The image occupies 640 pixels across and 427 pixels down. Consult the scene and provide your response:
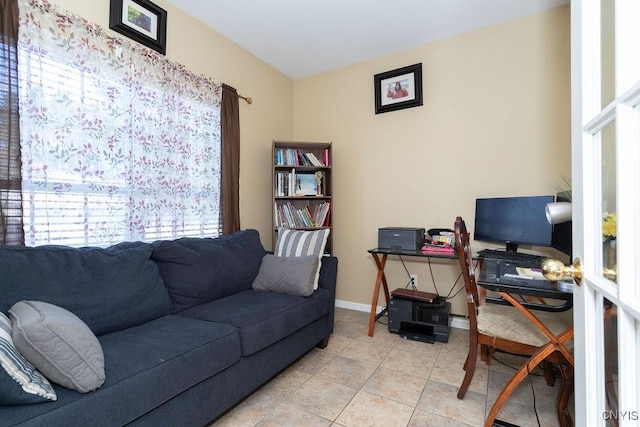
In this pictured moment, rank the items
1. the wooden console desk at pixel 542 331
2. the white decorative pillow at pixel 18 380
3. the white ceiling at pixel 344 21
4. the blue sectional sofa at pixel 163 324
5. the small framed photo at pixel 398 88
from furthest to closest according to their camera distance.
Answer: the small framed photo at pixel 398 88 → the white ceiling at pixel 344 21 → the wooden console desk at pixel 542 331 → the blue sectional sofa at pixel 163 324 → the white decorative pillow at pixel 18 380

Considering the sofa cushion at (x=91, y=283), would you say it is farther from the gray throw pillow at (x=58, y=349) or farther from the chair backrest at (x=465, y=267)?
the chair backrest at (x=465, y=267)

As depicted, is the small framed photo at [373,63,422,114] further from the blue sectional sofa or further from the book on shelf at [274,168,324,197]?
the blue sectional sofa

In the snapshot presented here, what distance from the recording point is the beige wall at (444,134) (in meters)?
2.39

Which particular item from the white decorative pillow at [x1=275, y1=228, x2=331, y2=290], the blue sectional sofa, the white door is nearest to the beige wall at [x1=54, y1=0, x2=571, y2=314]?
the white decorative pillow at [x1=275, y1=228, x2=331, y2=290]

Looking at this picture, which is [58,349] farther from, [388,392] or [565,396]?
[565,396]

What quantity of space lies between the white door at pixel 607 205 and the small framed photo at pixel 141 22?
7.70ft

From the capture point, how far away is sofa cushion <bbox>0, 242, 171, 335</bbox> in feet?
4.26

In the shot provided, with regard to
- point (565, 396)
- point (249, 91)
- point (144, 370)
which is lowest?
point (565, 396)

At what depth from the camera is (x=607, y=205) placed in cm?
53

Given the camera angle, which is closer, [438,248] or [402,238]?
[438,248]

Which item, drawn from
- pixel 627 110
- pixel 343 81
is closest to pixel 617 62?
pixel 627 110

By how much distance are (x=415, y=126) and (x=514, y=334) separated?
→ 202 cm

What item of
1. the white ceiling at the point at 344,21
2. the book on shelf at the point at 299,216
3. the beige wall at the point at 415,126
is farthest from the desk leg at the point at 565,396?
the white ceiling at the point at 344,21

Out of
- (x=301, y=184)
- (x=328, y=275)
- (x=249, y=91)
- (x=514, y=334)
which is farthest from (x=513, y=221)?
(x=249, y=91)
